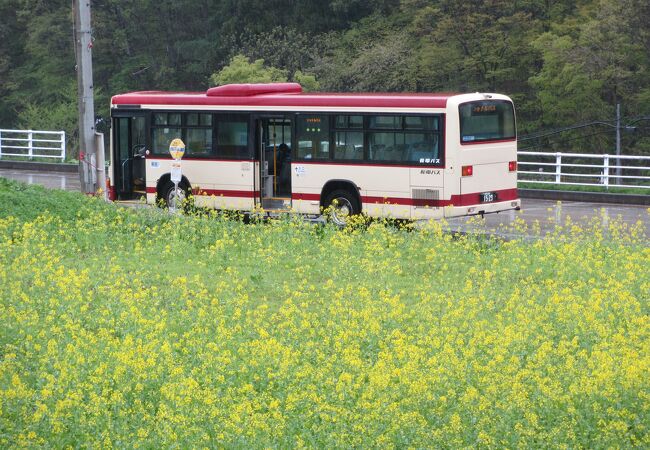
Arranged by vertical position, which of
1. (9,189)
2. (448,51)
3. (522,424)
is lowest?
(522,424)

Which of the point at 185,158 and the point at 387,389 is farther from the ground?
the point at 185,158

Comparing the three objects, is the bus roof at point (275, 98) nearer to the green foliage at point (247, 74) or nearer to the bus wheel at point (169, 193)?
the bus wheel at point (169, 193)

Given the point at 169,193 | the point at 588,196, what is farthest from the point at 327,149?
the point at 588,196

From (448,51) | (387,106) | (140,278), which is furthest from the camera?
(448,51)

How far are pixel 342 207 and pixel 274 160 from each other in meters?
2.17

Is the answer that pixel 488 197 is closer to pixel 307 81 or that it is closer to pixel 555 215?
pixel 555 215

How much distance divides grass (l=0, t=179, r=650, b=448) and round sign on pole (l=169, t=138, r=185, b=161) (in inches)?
125

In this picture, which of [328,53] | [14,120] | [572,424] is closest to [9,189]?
[572,424]

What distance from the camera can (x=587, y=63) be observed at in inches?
1463

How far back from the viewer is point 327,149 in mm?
22547

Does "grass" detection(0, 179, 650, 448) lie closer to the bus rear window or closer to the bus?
the bus

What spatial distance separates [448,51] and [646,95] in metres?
8.48

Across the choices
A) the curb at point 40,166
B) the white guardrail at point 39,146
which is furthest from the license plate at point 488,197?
the white guardrail at point 39,146

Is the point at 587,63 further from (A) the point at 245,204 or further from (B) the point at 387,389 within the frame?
(B) the point at 387,389
